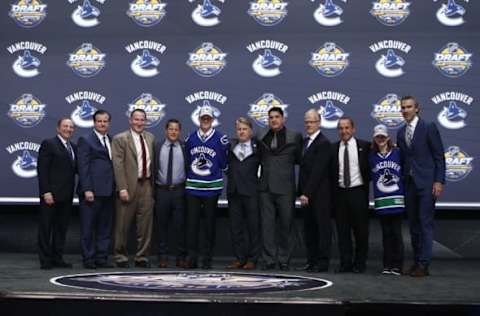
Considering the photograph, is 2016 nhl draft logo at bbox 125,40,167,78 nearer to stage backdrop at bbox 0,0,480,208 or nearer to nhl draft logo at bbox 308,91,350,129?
stage backdrop at bbox 0,0,480,208

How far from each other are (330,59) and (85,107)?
2362 mm

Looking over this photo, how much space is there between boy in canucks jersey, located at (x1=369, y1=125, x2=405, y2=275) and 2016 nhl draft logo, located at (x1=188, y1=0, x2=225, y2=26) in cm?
209

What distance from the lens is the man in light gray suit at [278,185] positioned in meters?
6.96

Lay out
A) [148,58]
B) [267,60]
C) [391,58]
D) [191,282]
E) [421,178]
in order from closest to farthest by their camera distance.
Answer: [191,282] < [421,178] < [391,58] < [267,60] < [148,58]

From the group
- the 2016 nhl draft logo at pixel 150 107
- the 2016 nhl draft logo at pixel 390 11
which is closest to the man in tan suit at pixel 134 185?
the 2016 nhl draft logo at pixel 150 107

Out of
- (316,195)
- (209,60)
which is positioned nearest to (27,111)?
(209,60)

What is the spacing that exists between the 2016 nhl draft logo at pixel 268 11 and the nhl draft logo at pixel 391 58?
0.90m

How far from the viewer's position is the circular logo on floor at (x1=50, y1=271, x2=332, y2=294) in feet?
17.1

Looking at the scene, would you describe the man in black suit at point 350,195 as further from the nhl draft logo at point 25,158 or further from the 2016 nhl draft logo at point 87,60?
the nhl draft logo at point 25,158

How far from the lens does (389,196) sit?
6.66 m

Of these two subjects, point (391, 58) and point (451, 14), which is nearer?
point (451, 14)

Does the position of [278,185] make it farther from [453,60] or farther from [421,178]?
[453,60]

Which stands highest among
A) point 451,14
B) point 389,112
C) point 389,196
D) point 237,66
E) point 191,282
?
point 451,14

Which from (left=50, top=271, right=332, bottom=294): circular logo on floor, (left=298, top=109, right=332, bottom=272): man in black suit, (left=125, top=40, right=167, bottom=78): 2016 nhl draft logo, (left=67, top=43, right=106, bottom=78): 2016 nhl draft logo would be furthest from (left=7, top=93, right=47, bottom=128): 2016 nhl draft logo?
(left=298, top=109, right=332, bottom=272): man in black suit
